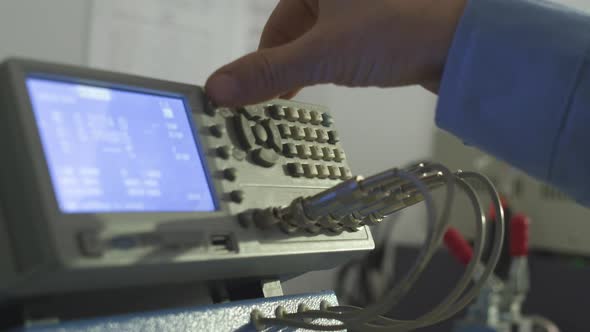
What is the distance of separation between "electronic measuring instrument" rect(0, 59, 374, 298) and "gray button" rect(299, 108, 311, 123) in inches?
0.5

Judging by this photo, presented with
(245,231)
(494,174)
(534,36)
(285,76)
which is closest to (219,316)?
(245,231)

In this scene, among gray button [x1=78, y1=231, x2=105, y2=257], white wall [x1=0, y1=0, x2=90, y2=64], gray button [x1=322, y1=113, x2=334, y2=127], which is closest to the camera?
gray button [x1=78, y1=231, x2=105, y2=257]

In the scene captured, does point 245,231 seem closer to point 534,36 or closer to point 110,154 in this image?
point 110,154

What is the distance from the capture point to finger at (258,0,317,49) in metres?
0.63

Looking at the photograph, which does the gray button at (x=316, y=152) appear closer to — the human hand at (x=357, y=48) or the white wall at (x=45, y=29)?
the human hand at (x=357, y=48)

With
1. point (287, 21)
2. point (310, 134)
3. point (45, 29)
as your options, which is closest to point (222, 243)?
point (310, 134)

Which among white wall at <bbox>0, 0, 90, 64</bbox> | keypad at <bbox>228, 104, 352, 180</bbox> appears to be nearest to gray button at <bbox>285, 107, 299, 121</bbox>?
keypad at <bbox>228, 104, 352, 180</bbox>

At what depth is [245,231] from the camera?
16.5 inches

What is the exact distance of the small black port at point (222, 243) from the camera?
1.31 feet

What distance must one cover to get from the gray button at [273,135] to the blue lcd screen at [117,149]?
Answer: 0.21ft

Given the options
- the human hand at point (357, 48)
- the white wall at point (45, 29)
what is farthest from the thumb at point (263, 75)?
the white wall at point (45, 29)

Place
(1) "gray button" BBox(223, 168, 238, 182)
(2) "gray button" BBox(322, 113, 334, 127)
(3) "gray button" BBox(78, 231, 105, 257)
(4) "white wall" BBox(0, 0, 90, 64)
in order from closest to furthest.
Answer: (3) "gray button" BBox(78, 231, 105, 257) < (1) "gray button" BBox(223, 168, 238, 182) < (2) "gray button" BBox(322, 113, 334, 127) < (4) "white wall" BBox(0, 0, 90, 64)

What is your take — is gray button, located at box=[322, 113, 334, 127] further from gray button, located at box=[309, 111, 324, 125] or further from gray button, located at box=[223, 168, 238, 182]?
gray button, located at box=[223, 168, 238, 182]

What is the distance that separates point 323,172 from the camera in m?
0.50
